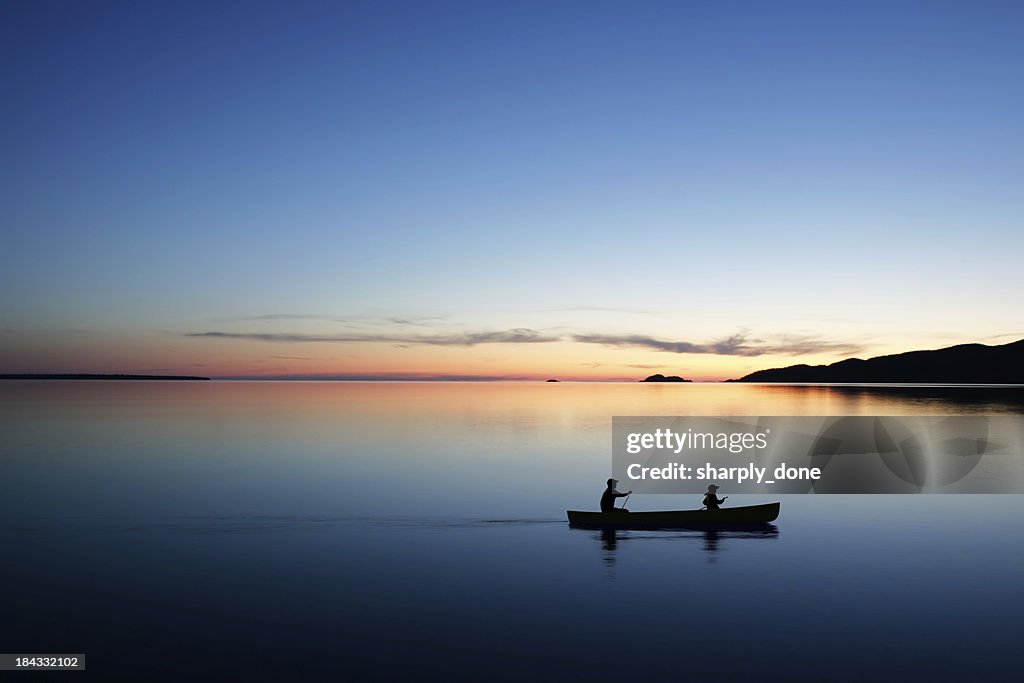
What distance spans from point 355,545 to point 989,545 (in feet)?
107

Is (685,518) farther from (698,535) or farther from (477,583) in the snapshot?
(477,583)

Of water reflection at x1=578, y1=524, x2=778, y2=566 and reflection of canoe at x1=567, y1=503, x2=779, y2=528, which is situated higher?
reflection of canoe at x1=567, y1=503, x2=779, y2=528

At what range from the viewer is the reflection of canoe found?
129ft

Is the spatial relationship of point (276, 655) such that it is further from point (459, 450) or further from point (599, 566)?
point (459, 450)

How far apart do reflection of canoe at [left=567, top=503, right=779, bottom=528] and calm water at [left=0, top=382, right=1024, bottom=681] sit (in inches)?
36.7

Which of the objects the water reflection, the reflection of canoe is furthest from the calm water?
the reflection of canoe

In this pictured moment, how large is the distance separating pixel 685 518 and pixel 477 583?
1495cm

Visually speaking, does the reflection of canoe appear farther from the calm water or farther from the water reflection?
the calm water

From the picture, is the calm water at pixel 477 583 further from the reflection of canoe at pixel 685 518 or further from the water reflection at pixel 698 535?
the reflection of canoe at pixel 685 518

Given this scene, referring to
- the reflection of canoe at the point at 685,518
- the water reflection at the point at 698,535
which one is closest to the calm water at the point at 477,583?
the water reflection at the point at 698,535

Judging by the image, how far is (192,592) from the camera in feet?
90.5

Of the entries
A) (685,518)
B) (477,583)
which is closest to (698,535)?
(685,518)

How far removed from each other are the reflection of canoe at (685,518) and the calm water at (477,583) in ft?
3.06

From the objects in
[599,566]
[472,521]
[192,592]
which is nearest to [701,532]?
[599,566]
